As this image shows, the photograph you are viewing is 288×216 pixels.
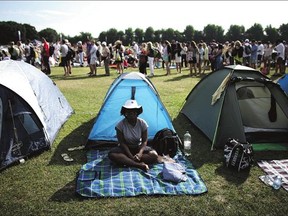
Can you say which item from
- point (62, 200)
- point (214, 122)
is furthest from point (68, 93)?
point (62, 200)

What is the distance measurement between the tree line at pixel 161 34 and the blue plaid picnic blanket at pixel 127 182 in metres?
66.6

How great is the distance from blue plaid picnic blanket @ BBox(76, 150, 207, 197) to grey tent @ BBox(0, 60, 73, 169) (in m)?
1.49

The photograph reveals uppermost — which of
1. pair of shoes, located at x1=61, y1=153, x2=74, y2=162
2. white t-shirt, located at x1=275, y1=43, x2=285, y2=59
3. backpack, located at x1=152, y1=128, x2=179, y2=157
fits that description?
white t-shirt, located at x1=275, y1=43, x2=285, y2=59

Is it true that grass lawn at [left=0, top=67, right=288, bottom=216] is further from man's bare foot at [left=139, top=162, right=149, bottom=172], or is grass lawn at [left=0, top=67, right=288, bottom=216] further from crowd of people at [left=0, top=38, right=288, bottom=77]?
crowd of people at [left=0, top=38, right=288, bottom=77]

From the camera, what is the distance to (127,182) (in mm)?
4965

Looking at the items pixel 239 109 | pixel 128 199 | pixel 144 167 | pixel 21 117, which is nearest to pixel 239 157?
pixel 239 109

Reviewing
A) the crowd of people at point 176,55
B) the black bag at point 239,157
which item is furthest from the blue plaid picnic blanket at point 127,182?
the crowd of people at point 176,55

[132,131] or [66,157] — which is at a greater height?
[132,131]

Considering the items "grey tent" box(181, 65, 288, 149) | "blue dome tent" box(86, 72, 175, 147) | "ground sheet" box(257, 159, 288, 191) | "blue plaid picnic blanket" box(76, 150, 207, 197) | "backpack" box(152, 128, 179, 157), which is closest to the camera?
"blue plaid picnic blanket" box(76, 150, 207, 197)

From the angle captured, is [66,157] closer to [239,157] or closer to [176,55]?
[239,157]

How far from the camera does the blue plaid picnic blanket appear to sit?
15.4 ft

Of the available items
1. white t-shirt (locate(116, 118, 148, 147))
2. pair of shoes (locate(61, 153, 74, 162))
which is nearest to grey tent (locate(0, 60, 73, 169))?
pair of shoes (locate(61, 153, 74, 162))

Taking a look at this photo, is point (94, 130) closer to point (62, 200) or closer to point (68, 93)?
point (62, 200)

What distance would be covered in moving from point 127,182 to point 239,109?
3.19 metres
